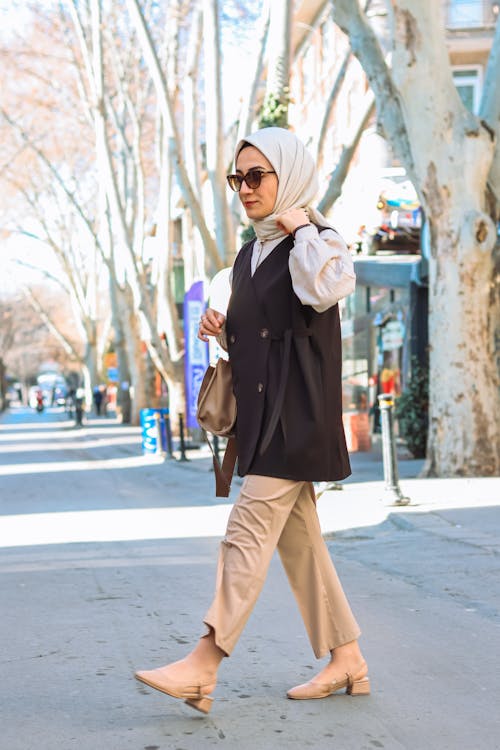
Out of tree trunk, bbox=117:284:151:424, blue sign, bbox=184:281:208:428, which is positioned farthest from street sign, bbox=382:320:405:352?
tree trunk, bbox=117:284:151:424

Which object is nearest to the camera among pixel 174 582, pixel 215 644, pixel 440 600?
pixel 215 644

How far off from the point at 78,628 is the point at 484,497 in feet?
20.0

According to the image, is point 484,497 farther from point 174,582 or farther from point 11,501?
point 11,501

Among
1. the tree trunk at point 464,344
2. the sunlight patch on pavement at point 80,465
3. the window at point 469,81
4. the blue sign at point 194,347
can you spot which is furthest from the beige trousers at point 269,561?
the window at point 469,81

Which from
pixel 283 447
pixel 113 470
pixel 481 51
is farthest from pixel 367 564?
pixel 481 51

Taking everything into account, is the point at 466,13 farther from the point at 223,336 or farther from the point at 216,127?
the point at 223,336

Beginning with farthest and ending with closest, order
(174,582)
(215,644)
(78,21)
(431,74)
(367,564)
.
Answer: (78,21) < (431,74) < (367,564) < (174,582) < (215,644)

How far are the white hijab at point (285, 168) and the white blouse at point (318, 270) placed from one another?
0.50 ft

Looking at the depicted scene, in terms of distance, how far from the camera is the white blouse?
4.20 metres

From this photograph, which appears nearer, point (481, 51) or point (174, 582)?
point (174, 582)

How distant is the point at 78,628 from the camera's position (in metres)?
6.09

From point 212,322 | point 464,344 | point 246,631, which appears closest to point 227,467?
point 212,322

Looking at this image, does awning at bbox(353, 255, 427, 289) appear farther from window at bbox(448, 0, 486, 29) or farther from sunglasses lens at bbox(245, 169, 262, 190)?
sunglasses lens at bbox(245, 169, 262, 190)

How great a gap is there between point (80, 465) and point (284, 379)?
1739 cm
